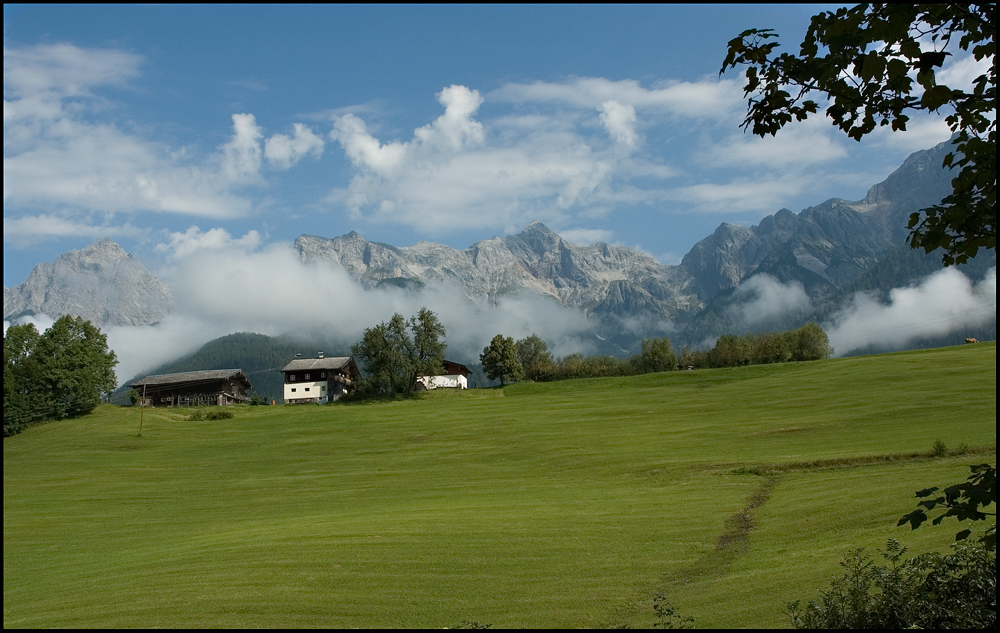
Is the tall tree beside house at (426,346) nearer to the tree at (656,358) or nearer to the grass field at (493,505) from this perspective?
the grass field at (493,505)

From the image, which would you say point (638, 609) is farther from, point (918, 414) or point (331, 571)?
point (918, 414)

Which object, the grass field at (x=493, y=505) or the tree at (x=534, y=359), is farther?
the tree at (x=534, y=359)

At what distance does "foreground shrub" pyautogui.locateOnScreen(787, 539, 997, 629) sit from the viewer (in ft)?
29.5

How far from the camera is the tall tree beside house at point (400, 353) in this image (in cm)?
10838

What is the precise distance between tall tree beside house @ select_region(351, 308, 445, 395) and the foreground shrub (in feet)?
327

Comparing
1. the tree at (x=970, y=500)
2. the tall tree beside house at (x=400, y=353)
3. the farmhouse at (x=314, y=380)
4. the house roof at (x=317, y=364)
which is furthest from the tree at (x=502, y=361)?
the tree at (x=970, y=500)

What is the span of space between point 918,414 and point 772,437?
11783 millimetres

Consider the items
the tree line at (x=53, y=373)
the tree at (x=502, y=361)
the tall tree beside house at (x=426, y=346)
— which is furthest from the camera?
the tree at (x=502, y=361)

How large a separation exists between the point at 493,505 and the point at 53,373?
8246cm

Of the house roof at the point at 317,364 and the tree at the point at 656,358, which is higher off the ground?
the house roof at the point at 317,364

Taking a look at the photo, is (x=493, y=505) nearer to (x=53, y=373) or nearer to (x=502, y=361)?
(x=53, y=373)

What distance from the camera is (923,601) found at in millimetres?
9453

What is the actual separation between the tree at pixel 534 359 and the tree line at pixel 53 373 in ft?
238

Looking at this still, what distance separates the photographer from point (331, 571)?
21.0 m
